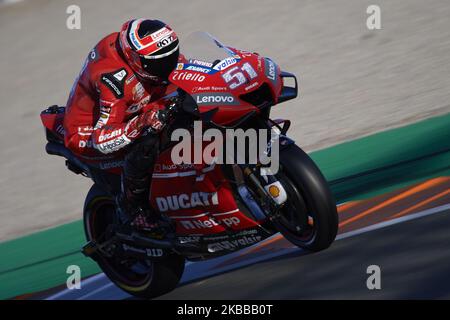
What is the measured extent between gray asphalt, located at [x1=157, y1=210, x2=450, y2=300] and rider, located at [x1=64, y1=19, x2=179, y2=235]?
0.64 metres

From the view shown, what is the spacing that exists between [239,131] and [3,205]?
450cm

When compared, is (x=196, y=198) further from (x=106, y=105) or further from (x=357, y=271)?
(x=357, y=271)

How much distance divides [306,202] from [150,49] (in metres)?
1.19

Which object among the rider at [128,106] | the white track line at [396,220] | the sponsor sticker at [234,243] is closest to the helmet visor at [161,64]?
the rider at [128,106]

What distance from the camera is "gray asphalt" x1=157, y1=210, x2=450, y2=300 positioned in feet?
14.9

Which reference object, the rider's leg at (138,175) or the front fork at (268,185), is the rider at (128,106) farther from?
the front fork at (268,185)

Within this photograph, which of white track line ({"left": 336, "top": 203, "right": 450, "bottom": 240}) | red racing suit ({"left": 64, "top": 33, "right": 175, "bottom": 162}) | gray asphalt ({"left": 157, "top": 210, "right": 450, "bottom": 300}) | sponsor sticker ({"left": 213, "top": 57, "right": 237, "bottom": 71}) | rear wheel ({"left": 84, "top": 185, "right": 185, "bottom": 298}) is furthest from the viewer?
rear wheel ({"left": 84, "top": 185, "right": 185, "bottom": 298})

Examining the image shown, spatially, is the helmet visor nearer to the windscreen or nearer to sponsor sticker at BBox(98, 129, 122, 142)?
the windscreen

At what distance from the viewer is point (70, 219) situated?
25.7 ft

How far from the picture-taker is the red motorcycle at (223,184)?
4703 millimetres

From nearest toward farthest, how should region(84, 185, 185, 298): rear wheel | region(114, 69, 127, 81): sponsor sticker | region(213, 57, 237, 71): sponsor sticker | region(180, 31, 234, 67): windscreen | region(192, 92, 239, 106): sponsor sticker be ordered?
region(192, 92, 239, 106): sponsor sticker < region(213, 57, 237, 71): sponsor sticker < region(180, 31, 234, 67): windscreen < region(114, 69, 127, 81): sponsor sticker < region(84, 185, 185, 298): rear wheel

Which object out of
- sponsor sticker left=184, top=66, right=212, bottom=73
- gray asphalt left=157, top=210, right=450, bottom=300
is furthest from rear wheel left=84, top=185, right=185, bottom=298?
sponsor sticker left=184, top=66, right=212, bottom=73
